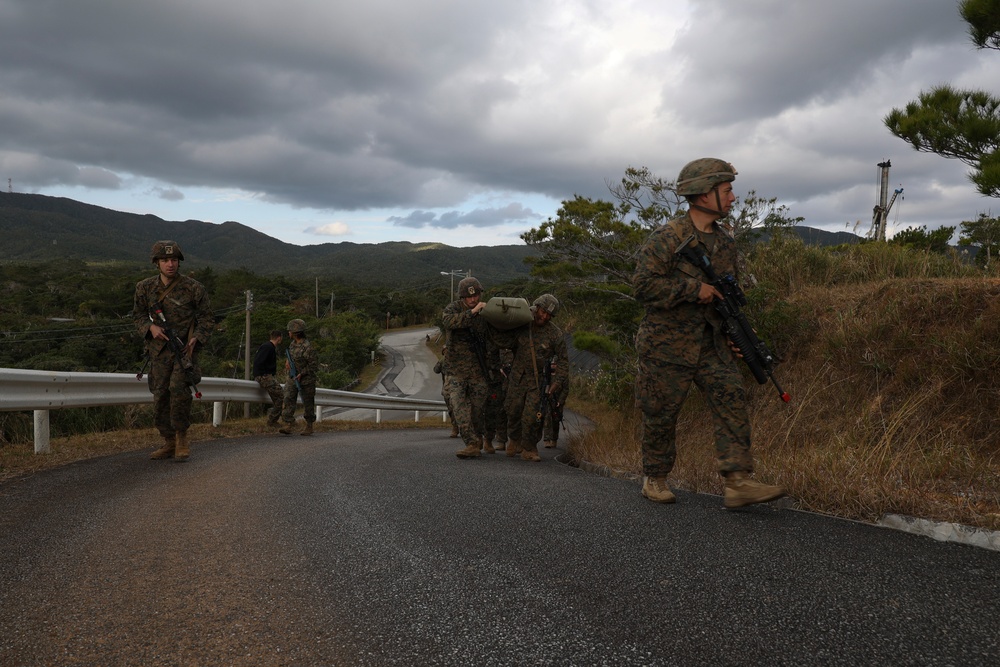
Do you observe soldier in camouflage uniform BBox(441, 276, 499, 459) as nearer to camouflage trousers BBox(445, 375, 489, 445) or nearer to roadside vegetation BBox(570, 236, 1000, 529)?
camouflage trousers BBox(445, 375, 489, 445)

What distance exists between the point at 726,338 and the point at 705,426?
405 centimetres

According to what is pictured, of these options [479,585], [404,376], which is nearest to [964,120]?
[479,585]

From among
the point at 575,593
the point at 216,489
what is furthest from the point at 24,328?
the point at 575,593

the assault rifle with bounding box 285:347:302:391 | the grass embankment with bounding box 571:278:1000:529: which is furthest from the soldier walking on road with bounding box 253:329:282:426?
the grass embankment with bounding box 571:278:1000:529

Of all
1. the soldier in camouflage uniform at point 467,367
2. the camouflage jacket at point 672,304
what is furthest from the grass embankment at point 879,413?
the soldier in camouflage uniform at point 467,367

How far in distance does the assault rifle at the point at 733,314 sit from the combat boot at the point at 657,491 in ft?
3.19

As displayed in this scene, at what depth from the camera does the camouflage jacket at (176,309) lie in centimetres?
710

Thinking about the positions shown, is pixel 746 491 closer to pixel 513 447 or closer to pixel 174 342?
pixel 513 447

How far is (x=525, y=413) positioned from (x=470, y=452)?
0.95 meters

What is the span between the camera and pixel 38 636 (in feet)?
8.04

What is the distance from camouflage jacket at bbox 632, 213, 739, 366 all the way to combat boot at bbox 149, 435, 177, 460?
5.36 m

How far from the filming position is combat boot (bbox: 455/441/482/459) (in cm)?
773

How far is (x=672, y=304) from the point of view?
439 cm

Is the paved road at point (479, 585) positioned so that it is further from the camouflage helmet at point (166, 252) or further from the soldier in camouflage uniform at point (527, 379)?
the soldier in camouflage uniform at point (527, 379)
